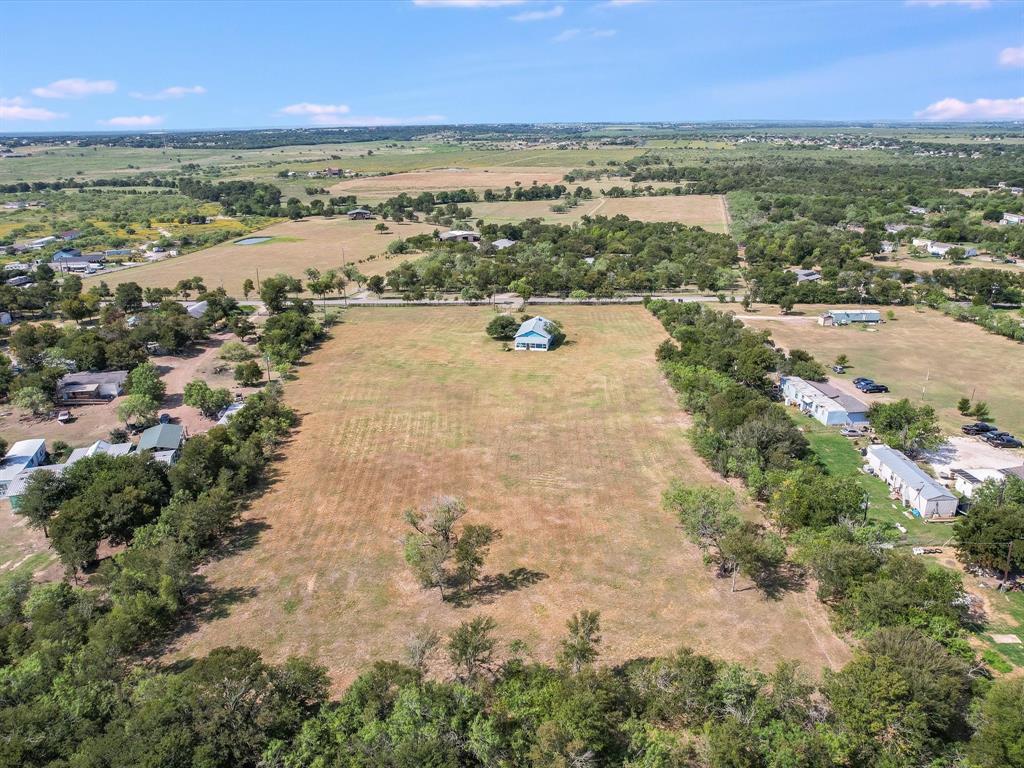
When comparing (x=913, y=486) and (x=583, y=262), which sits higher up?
(x=583, y=262)

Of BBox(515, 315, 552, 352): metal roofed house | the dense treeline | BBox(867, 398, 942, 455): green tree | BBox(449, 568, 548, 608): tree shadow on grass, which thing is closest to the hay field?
the dense treeline

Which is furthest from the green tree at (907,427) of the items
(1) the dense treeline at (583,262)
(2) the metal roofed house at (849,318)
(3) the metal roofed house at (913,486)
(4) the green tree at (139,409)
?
(4) the green tree at (139,409)

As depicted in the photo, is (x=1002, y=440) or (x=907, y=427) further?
(x=1002, y=440)

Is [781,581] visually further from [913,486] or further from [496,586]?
[496,586]

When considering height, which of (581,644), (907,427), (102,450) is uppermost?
(581,644)

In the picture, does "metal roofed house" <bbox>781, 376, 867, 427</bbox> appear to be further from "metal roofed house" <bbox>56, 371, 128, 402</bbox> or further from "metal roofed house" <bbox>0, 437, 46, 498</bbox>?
"metal roofed house" <bbox>56, 371, 128, 402</bbox>

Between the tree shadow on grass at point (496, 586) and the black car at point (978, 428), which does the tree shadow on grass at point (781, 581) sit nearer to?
the tree shadow on grass at point (496, 586)

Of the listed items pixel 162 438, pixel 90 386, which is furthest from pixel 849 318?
pixel 90 386

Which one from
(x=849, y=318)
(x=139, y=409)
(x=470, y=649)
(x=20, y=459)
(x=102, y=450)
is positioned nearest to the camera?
(x=470, y=649)
